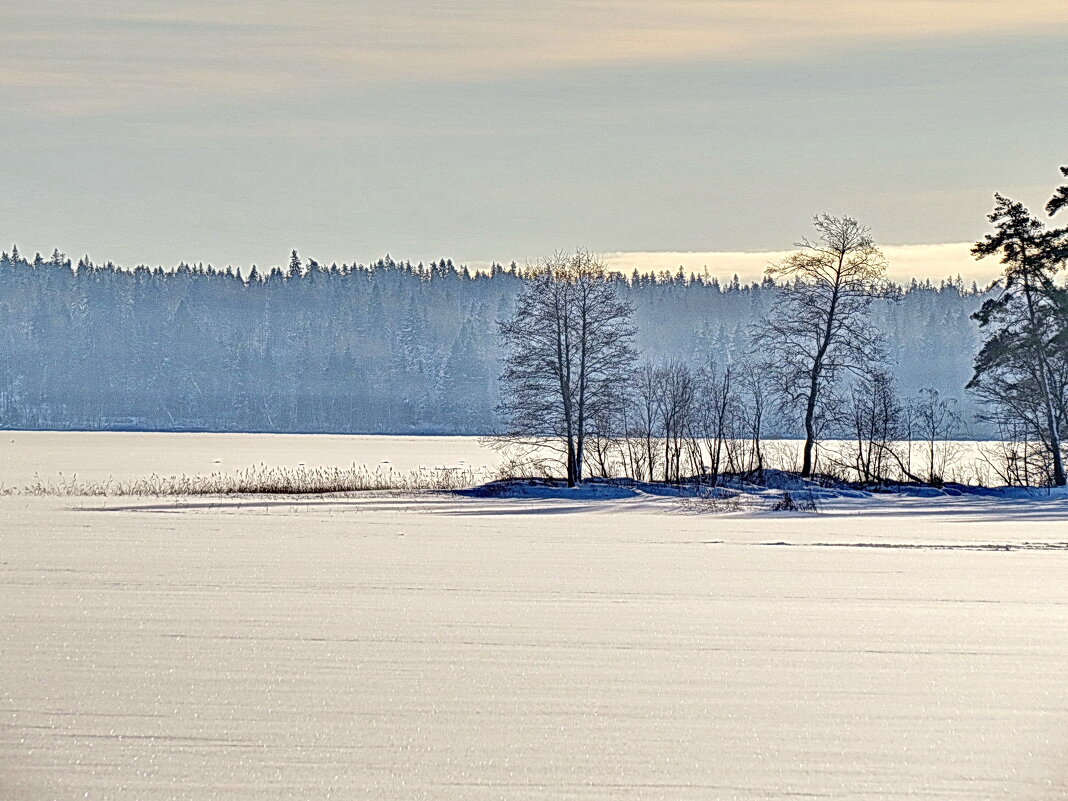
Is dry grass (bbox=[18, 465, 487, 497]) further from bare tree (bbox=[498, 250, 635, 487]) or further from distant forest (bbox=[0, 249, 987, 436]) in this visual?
distant forest (bbox=[0, 249, 987, 436])

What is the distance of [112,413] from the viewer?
17700cm

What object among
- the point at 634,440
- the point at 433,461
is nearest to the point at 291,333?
the point at 433,461

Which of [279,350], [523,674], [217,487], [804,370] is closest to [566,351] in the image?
[804,370]

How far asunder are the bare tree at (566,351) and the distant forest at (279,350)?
117590 millimetres

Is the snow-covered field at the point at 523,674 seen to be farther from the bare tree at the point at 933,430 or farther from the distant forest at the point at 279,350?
the distant forest at the point at 279,350

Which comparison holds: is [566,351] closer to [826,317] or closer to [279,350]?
[826,317]

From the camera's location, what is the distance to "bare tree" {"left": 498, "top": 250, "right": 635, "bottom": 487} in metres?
49.1

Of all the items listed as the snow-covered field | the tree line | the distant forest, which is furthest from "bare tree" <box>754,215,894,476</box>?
the distant forest

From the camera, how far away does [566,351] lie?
164 ft

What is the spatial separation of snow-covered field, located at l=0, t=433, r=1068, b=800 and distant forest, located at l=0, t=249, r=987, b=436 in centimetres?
15180

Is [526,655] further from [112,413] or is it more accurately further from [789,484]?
[112,413]

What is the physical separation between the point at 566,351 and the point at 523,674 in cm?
4103

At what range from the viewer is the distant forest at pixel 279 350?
574 ft

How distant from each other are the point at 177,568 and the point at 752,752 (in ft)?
33.1
